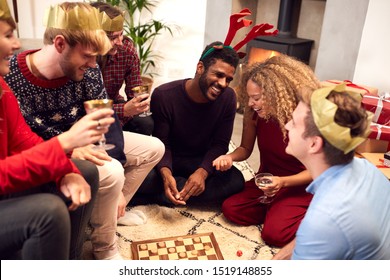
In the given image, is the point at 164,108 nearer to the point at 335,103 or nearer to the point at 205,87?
the point at 205,87

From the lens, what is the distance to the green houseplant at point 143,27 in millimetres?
3713

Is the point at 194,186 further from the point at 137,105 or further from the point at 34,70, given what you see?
the point at 34,70

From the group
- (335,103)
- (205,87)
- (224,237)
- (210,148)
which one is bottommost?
(224,237)

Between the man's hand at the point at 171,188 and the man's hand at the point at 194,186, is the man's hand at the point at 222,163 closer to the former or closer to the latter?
the man's hand at the point at 194,186

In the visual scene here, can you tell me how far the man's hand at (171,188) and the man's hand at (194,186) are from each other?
28 millimetres

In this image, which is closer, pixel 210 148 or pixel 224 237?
pixel 224 237

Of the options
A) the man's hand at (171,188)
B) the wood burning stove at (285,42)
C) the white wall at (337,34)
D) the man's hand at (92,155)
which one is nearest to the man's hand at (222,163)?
the man's hand at (171,188)

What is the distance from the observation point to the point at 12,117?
144 cm

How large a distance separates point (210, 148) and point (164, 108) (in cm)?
34

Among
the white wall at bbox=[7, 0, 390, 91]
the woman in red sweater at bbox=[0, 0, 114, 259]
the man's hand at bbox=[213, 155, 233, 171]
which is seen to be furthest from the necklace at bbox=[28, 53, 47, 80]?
the white wall at bbox=[7, 0, 390, 91]

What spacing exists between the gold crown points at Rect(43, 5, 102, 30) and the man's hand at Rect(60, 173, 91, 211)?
587mm

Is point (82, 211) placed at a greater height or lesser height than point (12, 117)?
lesser

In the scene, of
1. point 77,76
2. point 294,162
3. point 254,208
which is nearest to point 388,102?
point 294,162

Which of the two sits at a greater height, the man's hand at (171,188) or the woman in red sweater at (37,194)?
the woman in red sweater at (37,194)
